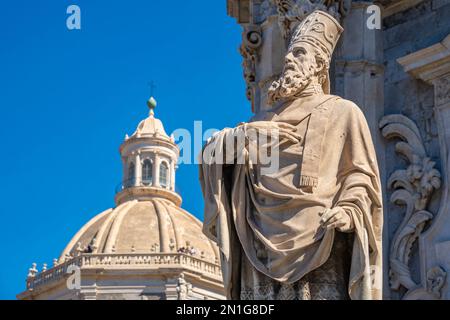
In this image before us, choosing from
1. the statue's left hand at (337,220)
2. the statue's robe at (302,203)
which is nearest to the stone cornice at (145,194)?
the statue's robe at (302,203)

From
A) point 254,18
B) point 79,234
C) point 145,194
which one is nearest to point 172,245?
point 145,194

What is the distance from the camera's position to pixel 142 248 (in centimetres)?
8838

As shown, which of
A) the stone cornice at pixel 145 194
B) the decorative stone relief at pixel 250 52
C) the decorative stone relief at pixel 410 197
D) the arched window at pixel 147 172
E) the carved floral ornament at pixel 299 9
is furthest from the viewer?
the arched window at pixel 147 172

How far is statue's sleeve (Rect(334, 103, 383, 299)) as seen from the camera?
9.63 metres

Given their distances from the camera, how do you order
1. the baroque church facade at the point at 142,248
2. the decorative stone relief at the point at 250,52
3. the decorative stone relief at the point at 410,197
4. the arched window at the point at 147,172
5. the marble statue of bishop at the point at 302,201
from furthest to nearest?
the arched window at the point at 147,172 < the baroque church facade at the point at 142,248 < the decorative stone relief at the point at 250,52 < the decorative stone relief at the point at 410,197 < the marble statue of bishop at the point at 302,201

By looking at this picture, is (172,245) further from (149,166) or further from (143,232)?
(149,166)

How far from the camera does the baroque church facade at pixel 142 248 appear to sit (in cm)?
8162

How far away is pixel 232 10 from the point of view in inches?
555

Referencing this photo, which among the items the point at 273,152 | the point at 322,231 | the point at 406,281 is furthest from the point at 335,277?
the point at 406,281

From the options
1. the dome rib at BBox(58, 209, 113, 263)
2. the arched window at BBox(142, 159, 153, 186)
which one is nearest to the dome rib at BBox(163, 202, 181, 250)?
the arched window at BBox(142, 159, 153, 186)

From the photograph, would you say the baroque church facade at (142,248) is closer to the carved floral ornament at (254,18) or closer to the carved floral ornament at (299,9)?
the carved floral ornament at (254,18)

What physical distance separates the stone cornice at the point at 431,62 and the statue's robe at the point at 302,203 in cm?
189

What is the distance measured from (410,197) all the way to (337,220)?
7.72 ft

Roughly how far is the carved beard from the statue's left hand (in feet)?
3.56
